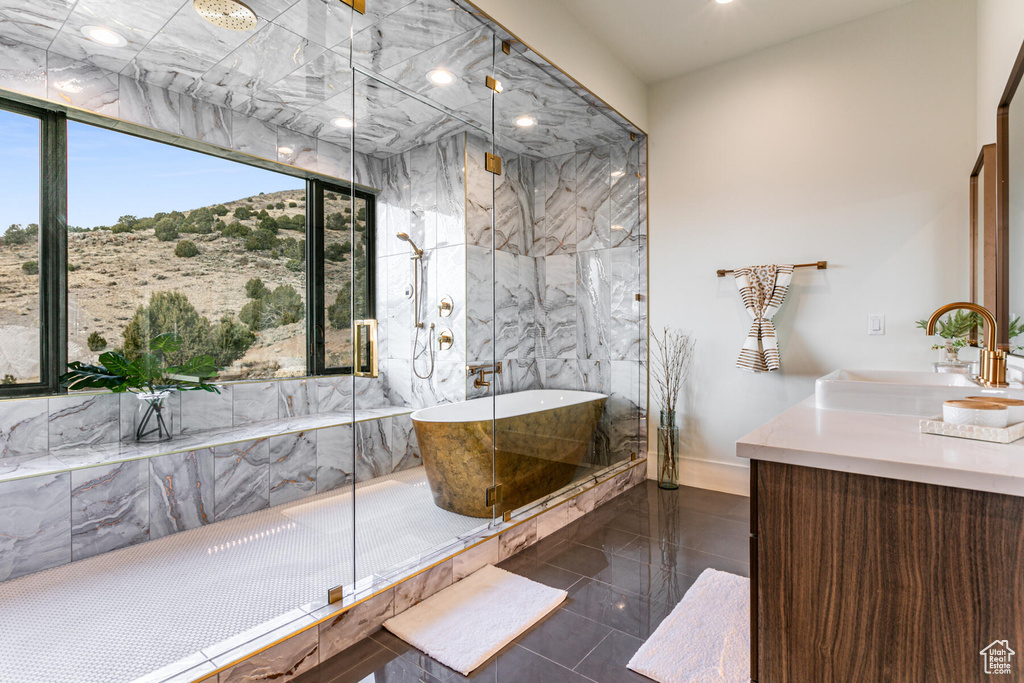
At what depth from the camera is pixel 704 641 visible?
1.77m

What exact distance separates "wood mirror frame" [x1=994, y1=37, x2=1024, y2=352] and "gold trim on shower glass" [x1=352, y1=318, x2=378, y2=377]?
94.9 inches

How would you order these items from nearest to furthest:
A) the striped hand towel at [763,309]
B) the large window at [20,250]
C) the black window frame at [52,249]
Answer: the large window at [20,250] → the black window frame at [52,249] → the striped hand towel at [763,309]

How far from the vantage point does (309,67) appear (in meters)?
Answer: 2.19

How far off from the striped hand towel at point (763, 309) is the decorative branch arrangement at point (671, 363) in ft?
1.45

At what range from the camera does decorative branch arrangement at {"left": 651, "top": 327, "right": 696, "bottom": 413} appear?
11.8 feet

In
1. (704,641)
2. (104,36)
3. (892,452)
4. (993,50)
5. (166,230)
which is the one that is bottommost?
(704,641)

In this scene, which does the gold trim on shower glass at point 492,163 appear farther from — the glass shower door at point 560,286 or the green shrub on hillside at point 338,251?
the green shrub on hillside at point 338,251

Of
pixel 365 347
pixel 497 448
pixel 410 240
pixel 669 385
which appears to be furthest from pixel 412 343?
pixel 669 385

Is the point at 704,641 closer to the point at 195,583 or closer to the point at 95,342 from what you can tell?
the point at 195,583

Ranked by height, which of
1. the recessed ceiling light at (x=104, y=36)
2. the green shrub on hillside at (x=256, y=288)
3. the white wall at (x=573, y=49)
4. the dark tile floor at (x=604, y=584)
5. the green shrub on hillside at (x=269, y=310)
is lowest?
the dark tile floor at (x=604, y=584)

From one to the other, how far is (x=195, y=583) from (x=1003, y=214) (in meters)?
3.72

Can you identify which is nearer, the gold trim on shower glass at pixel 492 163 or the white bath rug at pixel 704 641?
the white bath rug at pixel 704 641

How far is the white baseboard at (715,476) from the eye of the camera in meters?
3.38

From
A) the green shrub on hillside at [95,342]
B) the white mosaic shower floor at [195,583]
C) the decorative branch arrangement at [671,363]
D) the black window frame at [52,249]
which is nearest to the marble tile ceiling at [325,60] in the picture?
the black window frame at [52,249]
